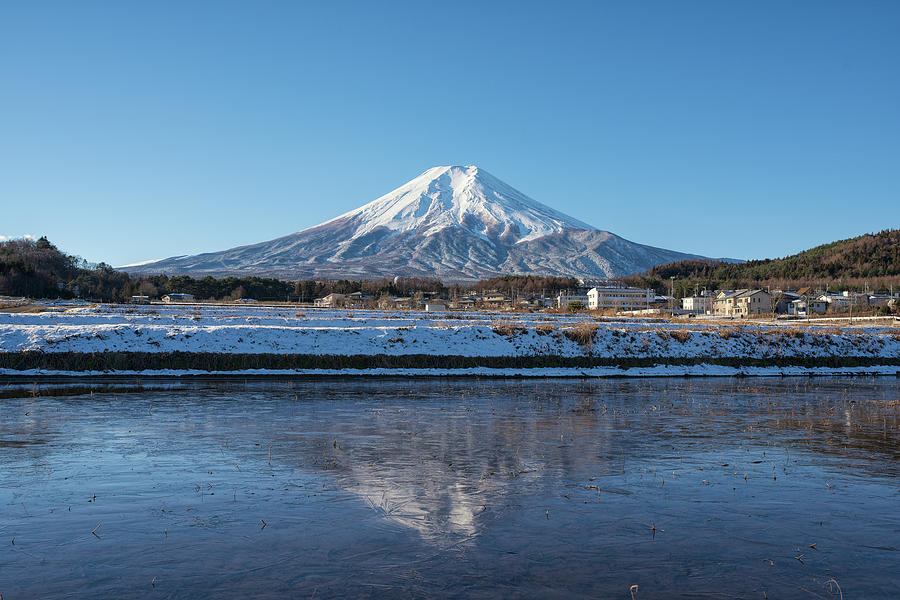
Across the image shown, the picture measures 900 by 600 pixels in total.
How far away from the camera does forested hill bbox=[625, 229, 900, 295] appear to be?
164125 millimetres

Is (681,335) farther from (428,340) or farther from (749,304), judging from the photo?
(749,304)

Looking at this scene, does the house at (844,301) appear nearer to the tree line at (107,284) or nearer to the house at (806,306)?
the house at (806,306)

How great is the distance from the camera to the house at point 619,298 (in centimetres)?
15212

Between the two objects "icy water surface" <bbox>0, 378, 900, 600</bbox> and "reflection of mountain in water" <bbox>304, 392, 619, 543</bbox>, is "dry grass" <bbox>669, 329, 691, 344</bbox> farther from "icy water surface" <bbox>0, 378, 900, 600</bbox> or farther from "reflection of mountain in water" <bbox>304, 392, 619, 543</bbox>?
"reflection of mountain in water" <bbox>304, 392, 619, 543</bbox>

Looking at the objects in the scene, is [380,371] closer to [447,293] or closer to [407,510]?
[407,510]

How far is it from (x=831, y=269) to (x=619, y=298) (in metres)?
59.7

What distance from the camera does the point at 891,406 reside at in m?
18.5

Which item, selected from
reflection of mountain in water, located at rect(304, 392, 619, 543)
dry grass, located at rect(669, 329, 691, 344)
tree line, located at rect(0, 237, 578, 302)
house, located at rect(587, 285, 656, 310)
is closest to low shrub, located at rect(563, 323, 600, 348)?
dry grass, located at rect(669, 329, 691, 344)

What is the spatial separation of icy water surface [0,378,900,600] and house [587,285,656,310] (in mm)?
137801

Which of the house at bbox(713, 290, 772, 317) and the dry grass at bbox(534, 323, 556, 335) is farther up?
the house at bbox(713, 290, 772, 317)

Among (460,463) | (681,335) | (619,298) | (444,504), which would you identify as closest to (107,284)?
(619,298)

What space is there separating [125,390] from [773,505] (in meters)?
18.7

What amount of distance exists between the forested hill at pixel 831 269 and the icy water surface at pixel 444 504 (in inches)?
6564

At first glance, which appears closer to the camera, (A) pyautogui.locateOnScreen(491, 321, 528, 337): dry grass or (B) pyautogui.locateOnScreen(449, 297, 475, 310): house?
(A) pyautogui.locateOnScreen(491, 321, 528, 337): dry grass
